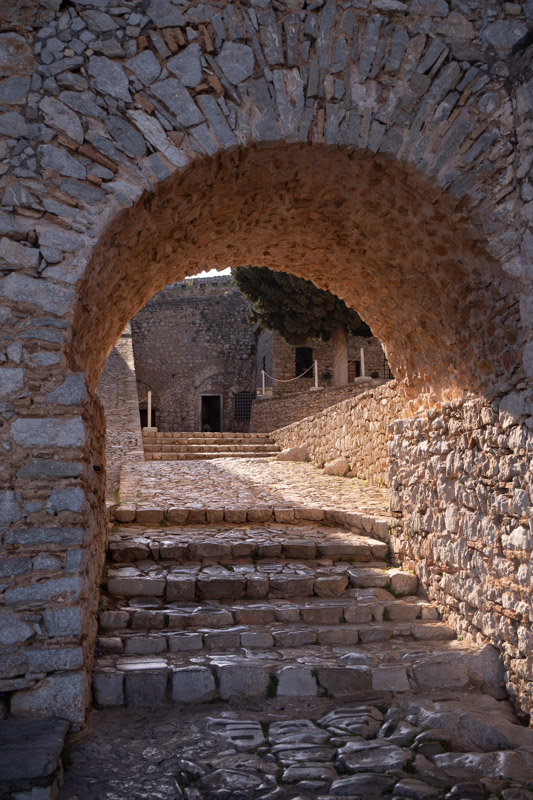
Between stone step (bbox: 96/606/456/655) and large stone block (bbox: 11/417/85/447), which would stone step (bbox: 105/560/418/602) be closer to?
stone step (bbox: 96/606/456/655)

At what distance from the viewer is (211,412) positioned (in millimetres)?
24906

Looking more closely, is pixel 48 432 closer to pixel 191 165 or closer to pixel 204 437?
pixel 191 165

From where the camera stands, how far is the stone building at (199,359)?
24250mm

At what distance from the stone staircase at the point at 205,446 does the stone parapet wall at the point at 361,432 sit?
2.28 meters

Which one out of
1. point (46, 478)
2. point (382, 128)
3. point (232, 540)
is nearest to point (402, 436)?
point (232, 540)

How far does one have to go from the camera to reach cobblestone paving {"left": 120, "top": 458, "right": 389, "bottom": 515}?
7035 mm

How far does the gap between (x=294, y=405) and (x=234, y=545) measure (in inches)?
513

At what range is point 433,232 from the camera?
3.97m

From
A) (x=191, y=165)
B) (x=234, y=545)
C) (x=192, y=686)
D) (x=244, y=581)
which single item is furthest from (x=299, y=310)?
(x=192, y=686)

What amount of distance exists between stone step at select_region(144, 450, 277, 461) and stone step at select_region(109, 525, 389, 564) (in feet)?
22.4

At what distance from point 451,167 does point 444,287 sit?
2.92 ft

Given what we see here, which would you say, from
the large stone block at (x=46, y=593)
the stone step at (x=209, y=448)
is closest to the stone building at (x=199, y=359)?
the stone step at (x=209, y=448)

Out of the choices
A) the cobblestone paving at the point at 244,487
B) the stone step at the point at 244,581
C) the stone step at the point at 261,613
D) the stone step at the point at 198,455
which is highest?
the stone step at the point at 198,455

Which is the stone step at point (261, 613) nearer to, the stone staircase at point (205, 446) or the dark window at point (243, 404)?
the stone staircase at point (205, 446)
